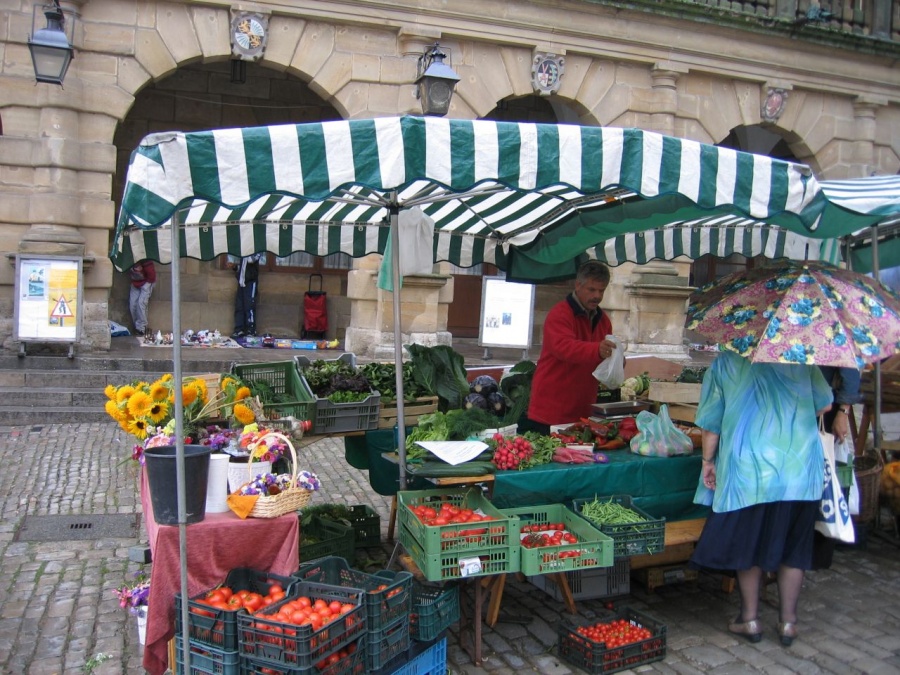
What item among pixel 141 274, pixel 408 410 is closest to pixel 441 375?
pixel 408 410

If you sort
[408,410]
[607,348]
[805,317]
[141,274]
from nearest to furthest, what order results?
[805,317]
[607,348]
[408,410]
[141,274]

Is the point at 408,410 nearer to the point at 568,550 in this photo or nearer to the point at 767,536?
the point at 568,550

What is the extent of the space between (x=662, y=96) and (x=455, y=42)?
354cm

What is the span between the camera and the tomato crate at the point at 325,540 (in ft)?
16.2

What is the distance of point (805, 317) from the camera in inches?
164

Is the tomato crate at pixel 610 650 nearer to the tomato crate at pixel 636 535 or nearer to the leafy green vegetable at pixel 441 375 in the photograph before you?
the tomato crate at pixel 636 535

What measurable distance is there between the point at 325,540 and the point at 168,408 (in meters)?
1.26

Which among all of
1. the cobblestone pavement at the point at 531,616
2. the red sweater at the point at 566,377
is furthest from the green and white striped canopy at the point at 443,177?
the cobblestone pavement at the point at 531,616

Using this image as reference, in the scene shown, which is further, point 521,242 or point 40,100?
point 40,100

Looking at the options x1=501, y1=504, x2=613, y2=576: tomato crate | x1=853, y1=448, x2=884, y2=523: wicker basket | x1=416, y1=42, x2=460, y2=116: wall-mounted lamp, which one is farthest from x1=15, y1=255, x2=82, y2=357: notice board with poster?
x1=853, y1=448, x2=884, y2=523: wicker basket

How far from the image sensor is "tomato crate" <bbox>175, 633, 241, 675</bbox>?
340 centimetres

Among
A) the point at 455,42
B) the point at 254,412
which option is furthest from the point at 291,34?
the point at 254,412

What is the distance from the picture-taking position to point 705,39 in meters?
13.5

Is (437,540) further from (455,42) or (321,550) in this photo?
(455,42)
